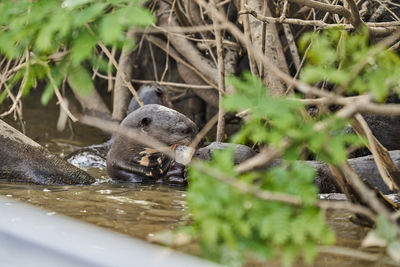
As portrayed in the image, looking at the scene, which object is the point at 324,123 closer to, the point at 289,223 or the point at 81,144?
the point at 289,223

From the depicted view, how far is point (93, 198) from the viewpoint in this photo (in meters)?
3.93

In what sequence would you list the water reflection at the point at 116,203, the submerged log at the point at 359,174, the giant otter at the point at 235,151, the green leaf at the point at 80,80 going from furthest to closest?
the giant otter at the point at 235,151 → the submerged log at the point at 359,174 → the water reflection at the point at 116,203 → the green leaf at the point at 80,80

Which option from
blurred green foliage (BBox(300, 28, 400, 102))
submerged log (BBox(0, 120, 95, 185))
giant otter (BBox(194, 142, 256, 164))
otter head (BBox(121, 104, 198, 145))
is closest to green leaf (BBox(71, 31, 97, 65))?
blurred green foliage (BBox(300, 28, 400, 102))

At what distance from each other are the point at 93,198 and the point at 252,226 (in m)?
2.11

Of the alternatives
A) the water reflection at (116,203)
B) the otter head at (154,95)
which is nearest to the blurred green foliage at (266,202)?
the water reflection at (116,203)

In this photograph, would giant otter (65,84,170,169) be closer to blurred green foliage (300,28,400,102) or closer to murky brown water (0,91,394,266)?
murky brown water (0,91,394,266)

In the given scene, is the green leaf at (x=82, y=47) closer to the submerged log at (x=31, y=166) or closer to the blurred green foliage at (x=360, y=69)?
the blurred green foliage at (x=360, y=69)

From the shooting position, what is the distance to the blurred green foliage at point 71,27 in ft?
6.31

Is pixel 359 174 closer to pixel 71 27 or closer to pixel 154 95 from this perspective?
pixel 71 27

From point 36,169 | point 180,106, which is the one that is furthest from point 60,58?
point 180,106

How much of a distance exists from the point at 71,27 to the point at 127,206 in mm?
1797

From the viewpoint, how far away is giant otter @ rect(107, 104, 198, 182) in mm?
4887

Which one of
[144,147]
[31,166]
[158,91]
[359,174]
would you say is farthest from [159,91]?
[359,174]

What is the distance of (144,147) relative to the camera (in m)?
5.04
